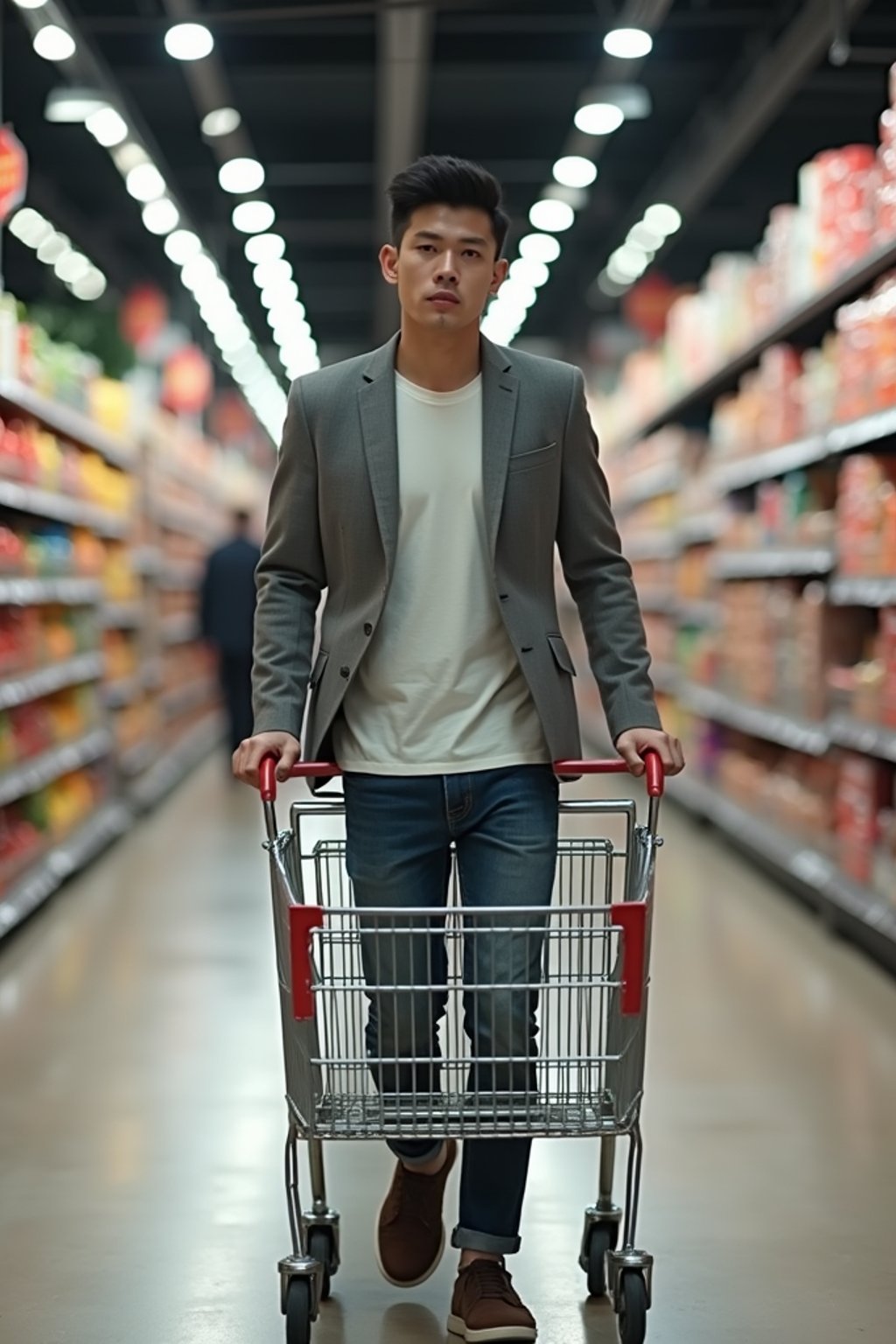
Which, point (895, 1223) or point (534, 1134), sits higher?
point (534, 1134)

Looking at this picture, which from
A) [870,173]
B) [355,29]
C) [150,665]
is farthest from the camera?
[150,665]

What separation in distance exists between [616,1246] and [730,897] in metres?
4.67

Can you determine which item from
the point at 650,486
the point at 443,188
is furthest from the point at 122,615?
the point at 443,188

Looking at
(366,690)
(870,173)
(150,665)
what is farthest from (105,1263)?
(150,665)

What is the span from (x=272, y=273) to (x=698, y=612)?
555cm

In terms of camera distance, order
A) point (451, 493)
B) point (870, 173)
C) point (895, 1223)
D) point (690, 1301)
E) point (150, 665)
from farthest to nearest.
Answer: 1. point (150, 665)
2. point (870, 173)
3. point (895, 1223)
4. point (690, 1301)
5. point (451, 493)

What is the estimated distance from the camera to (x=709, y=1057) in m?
5.14

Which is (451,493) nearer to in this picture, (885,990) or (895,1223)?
(895,1223)

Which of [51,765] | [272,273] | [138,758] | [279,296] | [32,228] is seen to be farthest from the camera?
[279,296]

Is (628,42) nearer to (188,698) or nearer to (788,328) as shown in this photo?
(788,328)

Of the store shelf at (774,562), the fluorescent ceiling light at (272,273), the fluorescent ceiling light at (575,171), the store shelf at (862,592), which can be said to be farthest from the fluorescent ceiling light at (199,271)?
the store shelf at (862,592)

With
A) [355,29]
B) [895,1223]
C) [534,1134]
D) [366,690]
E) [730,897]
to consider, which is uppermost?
[355,29]

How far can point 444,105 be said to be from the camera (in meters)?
13.8

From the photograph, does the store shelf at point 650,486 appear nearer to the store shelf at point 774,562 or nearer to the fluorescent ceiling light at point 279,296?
the store shelf at point 774,562
